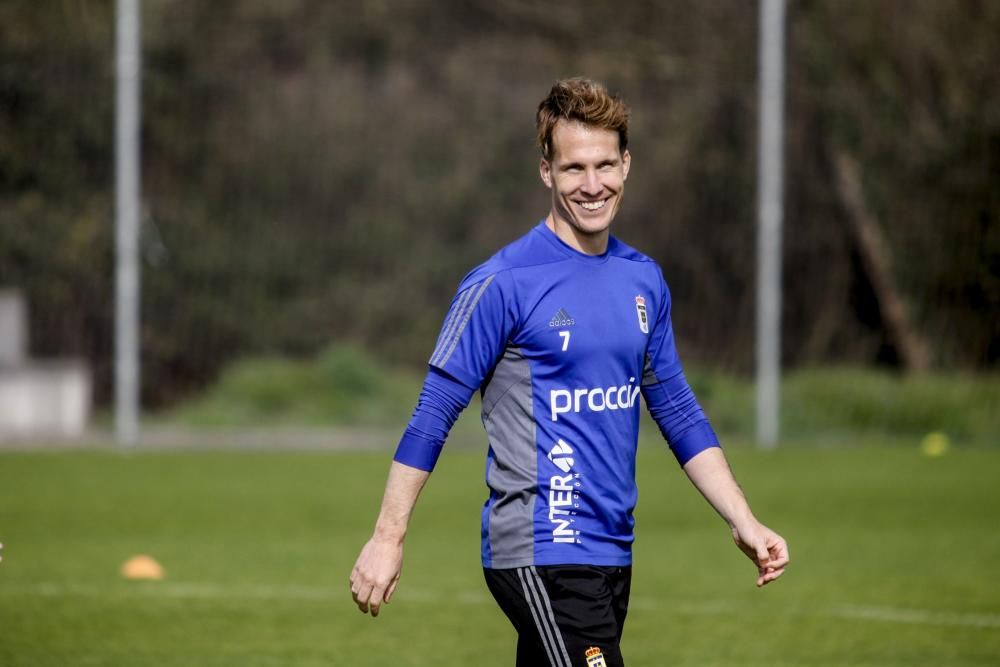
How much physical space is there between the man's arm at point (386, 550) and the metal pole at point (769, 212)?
11656 millimetres

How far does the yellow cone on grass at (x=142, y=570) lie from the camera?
28.3ft

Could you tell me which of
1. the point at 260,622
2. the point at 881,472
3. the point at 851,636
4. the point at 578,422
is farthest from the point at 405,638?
the point at 881,472

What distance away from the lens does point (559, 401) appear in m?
3.88

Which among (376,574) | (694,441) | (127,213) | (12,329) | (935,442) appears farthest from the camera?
(12,329)

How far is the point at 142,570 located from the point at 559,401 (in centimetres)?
532

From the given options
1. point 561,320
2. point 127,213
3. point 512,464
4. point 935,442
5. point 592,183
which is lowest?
point 512,464

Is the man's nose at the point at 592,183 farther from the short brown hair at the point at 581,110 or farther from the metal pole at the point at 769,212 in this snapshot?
the metal pole at the point at 769,212

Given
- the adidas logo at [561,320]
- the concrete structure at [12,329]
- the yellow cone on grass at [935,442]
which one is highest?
the concrete structure at [12,329]

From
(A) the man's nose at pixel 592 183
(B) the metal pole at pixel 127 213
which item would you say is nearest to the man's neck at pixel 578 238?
(A) the man's nose at pixel 592 183

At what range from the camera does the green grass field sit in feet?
22.4

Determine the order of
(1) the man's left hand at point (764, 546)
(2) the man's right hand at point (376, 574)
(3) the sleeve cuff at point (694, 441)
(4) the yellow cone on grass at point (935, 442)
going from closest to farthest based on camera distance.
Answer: (2) the man's right hand at point (376, 574) → (1) the man's left hand at point (764, 546) → (3) the sleeve cuff at point (694, 441) → (4) the yellow cone on grass at point (935, 442)

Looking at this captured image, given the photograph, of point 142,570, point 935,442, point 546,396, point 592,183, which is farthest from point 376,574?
point 935,442

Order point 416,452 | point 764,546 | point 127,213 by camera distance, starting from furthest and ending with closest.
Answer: point 127,213 → point 764,546 → point 416,452

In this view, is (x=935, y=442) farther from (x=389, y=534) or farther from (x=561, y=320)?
(x=389, y=534)
